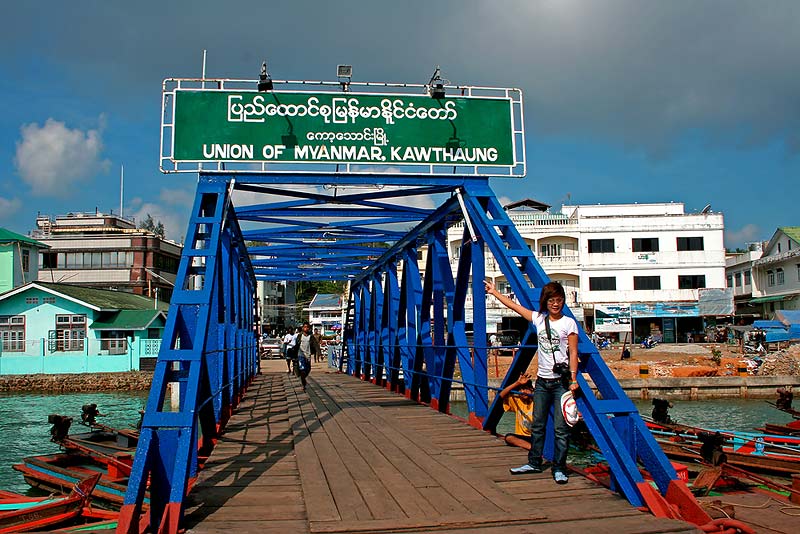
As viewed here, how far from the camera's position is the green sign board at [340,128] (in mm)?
8594

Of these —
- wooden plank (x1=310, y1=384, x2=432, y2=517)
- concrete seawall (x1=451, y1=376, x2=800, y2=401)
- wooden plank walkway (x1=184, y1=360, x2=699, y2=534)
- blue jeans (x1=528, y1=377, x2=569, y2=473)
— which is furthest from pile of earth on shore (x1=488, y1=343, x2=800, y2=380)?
blue jeans (x1=528, y1=377, x2=569, y2=473)

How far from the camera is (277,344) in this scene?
50938 millimetres

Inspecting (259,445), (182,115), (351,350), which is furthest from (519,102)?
(351,350)

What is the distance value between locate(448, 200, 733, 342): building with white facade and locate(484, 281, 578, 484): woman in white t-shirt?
39.9 metres

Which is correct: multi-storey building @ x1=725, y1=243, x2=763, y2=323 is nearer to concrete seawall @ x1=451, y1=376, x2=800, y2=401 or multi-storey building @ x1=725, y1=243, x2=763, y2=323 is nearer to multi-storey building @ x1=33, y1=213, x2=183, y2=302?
concrete seawall @ x1=451, y1=376, x2=800, y2=401

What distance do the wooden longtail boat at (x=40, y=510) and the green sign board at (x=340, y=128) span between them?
431 centimetres

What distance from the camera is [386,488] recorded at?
5.84m

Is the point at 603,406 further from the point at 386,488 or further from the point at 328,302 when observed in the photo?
the point at 328,302

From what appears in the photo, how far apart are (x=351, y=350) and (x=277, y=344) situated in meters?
26.5

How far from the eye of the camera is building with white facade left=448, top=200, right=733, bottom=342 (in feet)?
152

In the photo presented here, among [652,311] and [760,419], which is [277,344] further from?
[760,419]

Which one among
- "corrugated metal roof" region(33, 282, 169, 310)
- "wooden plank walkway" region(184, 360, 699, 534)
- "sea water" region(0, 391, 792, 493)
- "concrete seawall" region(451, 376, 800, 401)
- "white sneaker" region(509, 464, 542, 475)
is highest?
"corrugated metal roof" region(33, 282, 169, 310)

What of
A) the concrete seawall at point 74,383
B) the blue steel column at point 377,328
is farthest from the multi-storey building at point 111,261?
the blue steel column at point 377,328

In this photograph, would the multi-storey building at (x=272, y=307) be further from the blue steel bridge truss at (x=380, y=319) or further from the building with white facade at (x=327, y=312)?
the blue steel bridge truss at (x=380, y=319)
